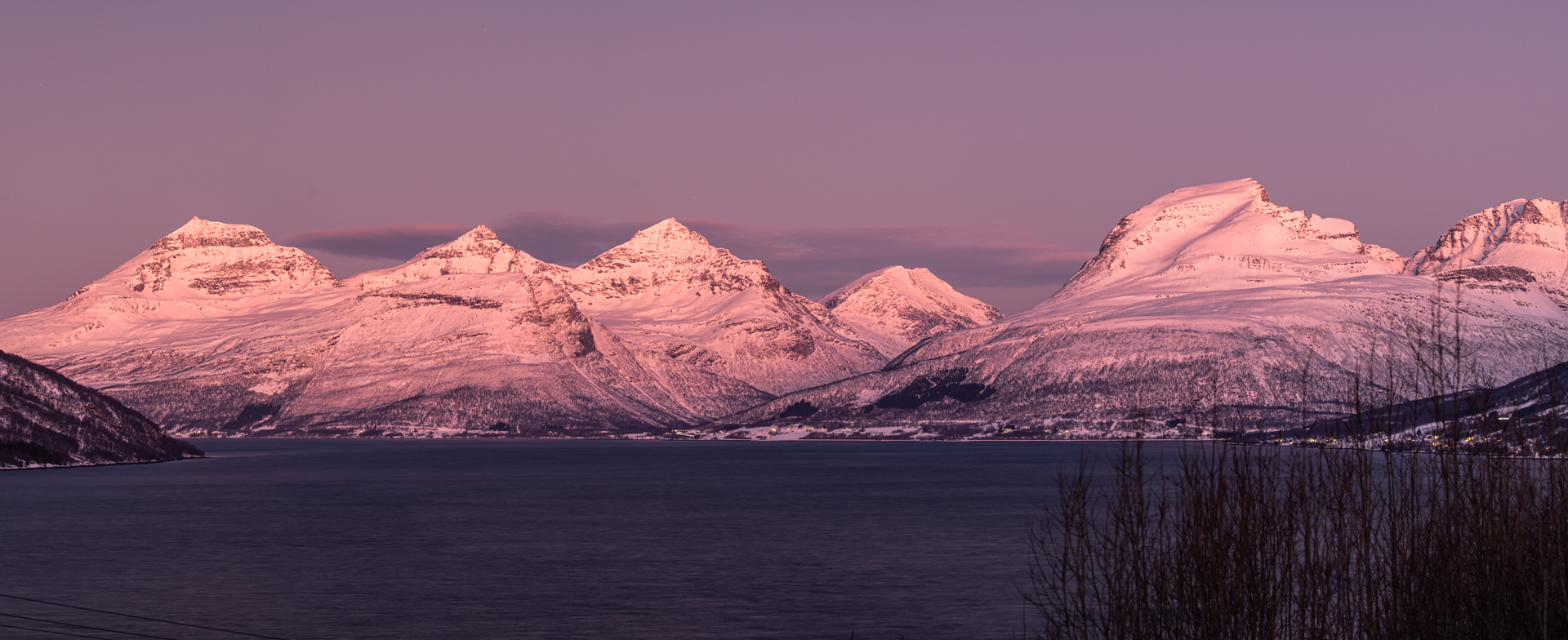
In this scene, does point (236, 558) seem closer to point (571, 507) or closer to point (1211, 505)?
point (571, 507)

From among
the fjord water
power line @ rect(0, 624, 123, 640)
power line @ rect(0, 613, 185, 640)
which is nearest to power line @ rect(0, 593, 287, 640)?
the fjord water

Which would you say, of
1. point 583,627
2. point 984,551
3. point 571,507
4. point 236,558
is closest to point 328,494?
point 571,507

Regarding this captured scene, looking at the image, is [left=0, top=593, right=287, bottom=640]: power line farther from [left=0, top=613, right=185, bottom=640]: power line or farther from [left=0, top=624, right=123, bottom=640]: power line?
[left=0, top=624, right=123, bottom=640]: power line

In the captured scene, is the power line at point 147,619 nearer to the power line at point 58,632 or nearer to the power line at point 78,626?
the power line at point 78,626

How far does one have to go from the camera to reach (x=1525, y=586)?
29.7 metres

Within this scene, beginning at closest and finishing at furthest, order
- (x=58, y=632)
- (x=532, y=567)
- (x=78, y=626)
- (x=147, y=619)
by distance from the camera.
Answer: (x=58, y=632), (x=78, y=626), (x=147, y=619), (x=532, y=567)

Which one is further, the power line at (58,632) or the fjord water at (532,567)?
the fjord water at (532,567)

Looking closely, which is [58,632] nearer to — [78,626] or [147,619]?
[78,626]

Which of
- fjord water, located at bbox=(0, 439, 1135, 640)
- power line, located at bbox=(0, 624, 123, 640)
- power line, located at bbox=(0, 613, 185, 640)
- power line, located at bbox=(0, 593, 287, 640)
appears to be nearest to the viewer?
power line, located at bbox=(0, 624, 123, 640)

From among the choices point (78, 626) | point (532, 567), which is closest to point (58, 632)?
point (78, 626)

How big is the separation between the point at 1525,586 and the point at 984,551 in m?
85.1

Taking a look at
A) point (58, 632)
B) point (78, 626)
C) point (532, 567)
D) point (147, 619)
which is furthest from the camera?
point (532, 567)

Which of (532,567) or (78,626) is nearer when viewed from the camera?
(78,626)

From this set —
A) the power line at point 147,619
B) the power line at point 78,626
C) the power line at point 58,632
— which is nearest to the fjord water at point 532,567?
the power line at point 147,619
